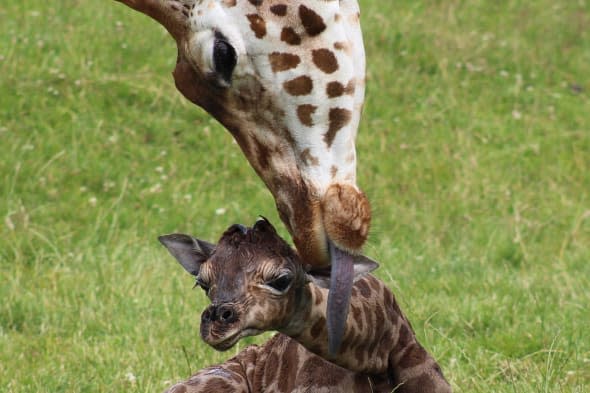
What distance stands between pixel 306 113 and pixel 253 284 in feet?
1.67

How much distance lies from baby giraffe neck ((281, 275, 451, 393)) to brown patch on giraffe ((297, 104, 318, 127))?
502 mm

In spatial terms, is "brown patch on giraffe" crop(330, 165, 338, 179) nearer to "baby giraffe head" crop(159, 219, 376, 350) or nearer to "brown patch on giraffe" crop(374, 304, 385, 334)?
"baby giraffe head" crop(159, 219, 376, 350)

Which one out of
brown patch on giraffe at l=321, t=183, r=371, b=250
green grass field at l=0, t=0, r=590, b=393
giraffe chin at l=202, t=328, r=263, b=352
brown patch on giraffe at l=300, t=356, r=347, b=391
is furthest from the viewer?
green grass field at l=0, t=0, r=590, b=393

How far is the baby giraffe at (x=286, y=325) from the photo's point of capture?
145 inches

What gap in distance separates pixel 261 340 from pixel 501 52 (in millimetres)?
5893

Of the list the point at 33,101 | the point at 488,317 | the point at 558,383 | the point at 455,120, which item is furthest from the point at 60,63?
the point at 558,383

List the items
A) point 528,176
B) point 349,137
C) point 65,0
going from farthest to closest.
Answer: point 65,0
point 528,176
point 349,137

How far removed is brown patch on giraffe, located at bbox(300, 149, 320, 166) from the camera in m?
3.79

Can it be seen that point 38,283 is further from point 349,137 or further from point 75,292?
point 349,137

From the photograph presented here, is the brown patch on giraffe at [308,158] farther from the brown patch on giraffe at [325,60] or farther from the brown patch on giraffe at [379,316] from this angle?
the brown patch on giraffe at [379,316]

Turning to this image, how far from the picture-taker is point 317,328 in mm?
3959

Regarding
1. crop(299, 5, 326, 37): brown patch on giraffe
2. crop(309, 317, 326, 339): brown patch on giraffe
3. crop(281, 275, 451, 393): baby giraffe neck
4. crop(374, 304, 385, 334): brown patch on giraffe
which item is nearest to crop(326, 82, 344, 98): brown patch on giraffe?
crop(299, 5, 326, 37): brown patch on giraffe

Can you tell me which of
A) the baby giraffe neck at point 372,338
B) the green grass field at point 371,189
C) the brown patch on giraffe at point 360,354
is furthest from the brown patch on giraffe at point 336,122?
the green grass field at point 371,189

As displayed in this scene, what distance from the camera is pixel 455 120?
10133mm
